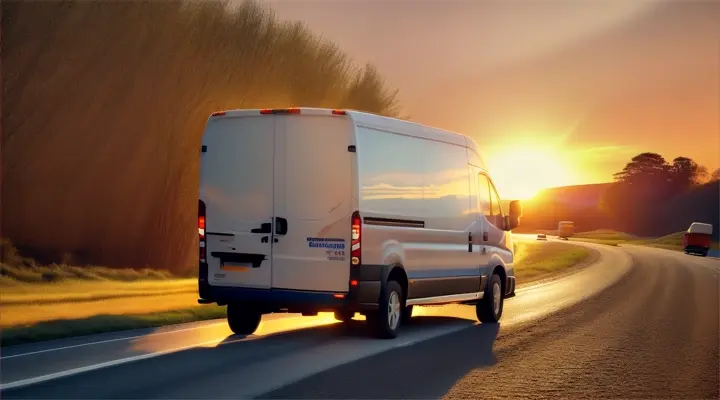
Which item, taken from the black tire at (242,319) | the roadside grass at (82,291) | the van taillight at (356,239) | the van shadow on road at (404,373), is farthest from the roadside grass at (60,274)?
the van shadow on road at (404,373)

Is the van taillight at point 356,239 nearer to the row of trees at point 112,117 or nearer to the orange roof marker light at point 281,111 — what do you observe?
the orange roof marker light at point 281,111

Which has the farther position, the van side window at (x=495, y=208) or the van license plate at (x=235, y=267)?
the van side window at (x=495, y=208)

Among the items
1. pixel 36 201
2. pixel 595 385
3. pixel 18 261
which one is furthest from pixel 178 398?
pixel 36 201

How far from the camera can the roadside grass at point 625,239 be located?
12692 centimetres

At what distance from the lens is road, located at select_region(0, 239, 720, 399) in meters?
9.78

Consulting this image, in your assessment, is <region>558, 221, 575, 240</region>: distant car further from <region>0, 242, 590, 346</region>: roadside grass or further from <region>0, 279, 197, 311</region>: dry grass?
<region>0, 279, 197, 311</region>: dry grass

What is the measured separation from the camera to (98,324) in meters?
15.7

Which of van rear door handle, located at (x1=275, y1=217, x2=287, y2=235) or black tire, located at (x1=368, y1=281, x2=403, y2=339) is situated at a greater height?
van rear door handle, located at (x1=275, y1=217, x2=287, y2=235)

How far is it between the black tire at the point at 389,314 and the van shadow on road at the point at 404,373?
0.52 m

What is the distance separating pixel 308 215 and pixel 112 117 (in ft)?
55.7

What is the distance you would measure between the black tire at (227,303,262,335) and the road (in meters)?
0.29

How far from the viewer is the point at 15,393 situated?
30.0ft

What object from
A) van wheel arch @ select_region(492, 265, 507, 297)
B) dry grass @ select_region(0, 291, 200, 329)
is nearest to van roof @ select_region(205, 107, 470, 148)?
van wheel arch @ select_region(492, 265, 507, 297)

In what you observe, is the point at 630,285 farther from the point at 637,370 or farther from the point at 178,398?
the point at 178,398
